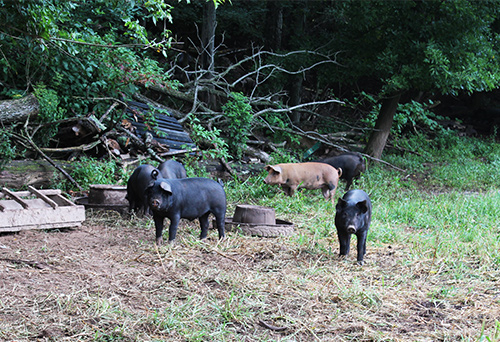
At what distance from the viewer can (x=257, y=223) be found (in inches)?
253

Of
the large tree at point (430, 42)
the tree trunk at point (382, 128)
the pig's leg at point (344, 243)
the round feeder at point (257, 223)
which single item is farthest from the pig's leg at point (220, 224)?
the tree trunk at point (382, 128)

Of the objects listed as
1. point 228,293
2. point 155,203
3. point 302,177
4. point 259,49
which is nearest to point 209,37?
point 259,49

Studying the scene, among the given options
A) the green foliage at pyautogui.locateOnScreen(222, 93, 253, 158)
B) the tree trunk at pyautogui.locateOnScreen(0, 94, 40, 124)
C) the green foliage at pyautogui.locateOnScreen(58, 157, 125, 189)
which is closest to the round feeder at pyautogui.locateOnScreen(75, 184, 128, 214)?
the green foliage at pyautogui.locateOnScreen(58, 157, 125, 189)

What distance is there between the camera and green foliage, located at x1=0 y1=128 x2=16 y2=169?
26.5 feet

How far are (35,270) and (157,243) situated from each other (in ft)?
4.45

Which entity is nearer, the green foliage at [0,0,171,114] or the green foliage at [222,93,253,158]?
the green foliage at [0,0,171,114]

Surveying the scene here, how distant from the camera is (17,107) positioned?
28.1 ft

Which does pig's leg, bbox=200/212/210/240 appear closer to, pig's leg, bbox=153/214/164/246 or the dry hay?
the dry hay

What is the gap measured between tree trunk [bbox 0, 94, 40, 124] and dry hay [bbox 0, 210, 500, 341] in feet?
10.8

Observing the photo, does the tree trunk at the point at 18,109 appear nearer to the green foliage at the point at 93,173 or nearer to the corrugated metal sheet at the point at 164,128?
the green foliage at the point at 93,173

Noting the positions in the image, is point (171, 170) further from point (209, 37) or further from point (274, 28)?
point (274, 28)

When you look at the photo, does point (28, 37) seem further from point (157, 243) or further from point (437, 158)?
point (437, 158)

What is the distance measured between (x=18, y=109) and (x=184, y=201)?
4457 millimetres

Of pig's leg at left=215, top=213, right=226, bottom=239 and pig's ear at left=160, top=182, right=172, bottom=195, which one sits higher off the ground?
pig's ear at left=160, top=182, right=172, bottom=195
